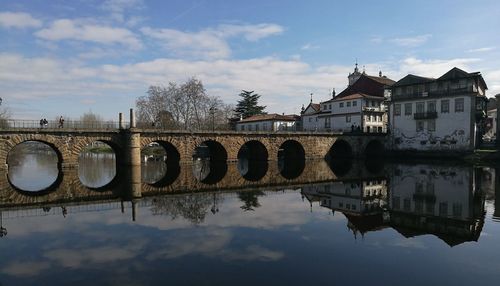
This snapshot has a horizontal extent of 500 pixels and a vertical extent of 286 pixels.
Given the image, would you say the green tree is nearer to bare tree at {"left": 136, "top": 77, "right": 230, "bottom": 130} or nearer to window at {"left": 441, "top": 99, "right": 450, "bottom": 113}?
bare tree at {"left": 136, "top": 77, "right": 230, "bottom": 130}

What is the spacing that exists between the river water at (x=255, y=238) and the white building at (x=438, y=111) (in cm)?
3208

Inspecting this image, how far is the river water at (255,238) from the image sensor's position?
10.1 meters

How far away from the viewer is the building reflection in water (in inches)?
603

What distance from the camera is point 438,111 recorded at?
55.7m

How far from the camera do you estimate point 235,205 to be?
2052 centimetres

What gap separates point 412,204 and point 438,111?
4081 cm

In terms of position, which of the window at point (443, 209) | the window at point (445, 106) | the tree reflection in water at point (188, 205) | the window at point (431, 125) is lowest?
the window at point (443, 209)

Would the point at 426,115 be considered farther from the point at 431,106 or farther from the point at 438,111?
the point at 438,111

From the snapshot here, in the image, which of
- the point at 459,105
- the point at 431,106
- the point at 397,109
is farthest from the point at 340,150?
the point at 459,105

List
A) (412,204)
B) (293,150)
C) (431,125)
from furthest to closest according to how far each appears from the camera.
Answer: (293,150)
(431,125)
(412,204)

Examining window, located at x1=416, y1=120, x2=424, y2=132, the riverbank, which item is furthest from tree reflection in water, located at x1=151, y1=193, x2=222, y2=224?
window, located at x1=416, y1=120, x2=424, y2=132

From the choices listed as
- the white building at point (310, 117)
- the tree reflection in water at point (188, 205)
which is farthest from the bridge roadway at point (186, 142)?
the tree reflection in water at point (188, 205)

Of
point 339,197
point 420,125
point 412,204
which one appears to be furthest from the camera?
point 420,125

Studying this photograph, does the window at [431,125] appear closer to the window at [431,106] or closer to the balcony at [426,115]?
the balcony at [426,115]
